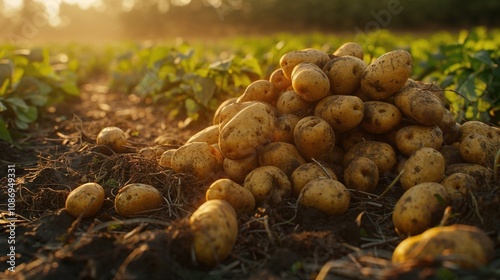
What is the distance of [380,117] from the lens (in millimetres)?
3328

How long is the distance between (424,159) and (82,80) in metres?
8.62

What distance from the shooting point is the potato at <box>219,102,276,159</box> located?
3207 millimetres

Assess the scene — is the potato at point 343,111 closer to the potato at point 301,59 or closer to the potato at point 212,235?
the potato at point 301,59

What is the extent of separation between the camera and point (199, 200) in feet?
10.4

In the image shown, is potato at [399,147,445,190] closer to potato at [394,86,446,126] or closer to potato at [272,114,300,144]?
potato at [394,86,446,126]

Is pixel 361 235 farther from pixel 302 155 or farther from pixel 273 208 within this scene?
pixel 302 155

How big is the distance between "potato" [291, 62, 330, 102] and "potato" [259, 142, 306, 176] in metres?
0.42

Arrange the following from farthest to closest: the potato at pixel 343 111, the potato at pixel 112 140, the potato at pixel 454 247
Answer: the potato at pixel 112 140 < the potato at pixel 343 111 < the potato at pixel 454 247

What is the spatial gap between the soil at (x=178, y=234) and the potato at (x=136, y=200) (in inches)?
2.2

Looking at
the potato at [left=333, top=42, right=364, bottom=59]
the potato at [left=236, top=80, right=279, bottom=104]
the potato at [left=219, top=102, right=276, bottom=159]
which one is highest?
the potato at [left=333, top=42, right=364, bottom=59]

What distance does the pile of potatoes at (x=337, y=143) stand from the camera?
3.02 metres

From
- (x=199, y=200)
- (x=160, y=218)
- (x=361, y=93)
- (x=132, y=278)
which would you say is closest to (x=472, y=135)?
(x=361, y=93)

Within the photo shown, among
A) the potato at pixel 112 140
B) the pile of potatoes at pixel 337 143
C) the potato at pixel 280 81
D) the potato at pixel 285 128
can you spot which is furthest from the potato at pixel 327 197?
the potato at pixel 112 140

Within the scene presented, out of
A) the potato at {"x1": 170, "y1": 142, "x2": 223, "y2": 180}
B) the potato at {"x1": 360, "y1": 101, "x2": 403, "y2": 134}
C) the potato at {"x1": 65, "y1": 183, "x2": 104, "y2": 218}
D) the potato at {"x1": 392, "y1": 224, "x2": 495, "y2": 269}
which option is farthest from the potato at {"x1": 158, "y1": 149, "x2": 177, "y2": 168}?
the potato at {"x1": 392, "y1": 224, "x2": 495, "y2": 269}
